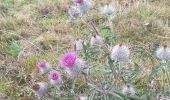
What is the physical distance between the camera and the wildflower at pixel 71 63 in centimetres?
276

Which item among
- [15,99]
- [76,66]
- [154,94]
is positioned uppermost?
[76,66]

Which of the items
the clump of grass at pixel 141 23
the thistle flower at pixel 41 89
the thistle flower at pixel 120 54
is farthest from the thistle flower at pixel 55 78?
the clump of grass at pixel 141 23

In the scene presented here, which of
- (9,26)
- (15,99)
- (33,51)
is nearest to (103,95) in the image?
(15,99)

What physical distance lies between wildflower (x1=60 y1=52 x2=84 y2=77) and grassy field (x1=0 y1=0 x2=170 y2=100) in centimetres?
55

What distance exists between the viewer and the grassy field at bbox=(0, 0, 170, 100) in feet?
13.2

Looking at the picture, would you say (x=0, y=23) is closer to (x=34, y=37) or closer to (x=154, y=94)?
(x=34, y=37)

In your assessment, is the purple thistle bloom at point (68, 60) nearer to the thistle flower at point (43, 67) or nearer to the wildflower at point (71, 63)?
the wildflower at point (71, 63)

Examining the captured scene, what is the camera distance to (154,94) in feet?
10.2

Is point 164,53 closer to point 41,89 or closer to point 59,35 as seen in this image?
point 41,89

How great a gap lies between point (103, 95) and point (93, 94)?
90 mm

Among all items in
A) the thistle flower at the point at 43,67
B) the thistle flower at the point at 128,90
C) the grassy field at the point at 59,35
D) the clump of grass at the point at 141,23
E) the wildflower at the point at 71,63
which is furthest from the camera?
the clump of grass at the point at 141,23

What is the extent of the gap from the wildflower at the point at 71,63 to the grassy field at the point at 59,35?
1.81 feet

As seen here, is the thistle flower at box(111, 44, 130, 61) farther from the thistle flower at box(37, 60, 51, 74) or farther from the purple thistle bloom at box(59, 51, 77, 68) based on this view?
the thistle flower at box(37, 60, 51, 74)

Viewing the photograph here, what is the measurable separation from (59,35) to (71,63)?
8.32ft
